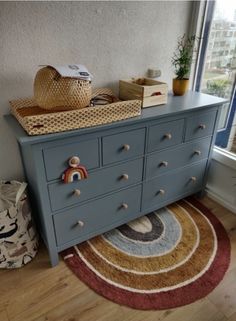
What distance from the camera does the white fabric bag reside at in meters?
1.35

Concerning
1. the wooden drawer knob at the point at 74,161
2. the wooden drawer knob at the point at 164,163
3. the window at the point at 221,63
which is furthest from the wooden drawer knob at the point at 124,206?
the window at the point at 221,63

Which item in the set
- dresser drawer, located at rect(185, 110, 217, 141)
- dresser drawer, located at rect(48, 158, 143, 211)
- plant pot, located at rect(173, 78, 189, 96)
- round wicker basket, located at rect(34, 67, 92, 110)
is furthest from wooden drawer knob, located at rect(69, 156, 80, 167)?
plant pot, located at rect(173, 78, 189, 96)

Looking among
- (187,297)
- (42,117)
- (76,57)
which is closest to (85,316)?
(187,297)

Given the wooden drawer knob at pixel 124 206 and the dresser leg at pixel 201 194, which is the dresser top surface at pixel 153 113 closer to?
the wooden drawer knob at pixel 124 206

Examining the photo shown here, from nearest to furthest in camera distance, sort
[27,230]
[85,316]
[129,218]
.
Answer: [85,316], [27,230], [129,218]

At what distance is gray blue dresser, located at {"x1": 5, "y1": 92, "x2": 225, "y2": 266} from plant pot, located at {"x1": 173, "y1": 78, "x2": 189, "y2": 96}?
0.06 m

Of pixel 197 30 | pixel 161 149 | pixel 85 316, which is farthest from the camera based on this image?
pixel 197 30

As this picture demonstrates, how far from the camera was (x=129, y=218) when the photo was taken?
169 centimetres

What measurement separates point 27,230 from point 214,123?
146 centimetres

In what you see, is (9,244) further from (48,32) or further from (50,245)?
(48,32)

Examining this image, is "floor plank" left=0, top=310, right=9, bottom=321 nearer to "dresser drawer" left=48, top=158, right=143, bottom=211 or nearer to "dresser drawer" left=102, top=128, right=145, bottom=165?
"dresser drawer" left=48, top=158, right=143, bottom=211

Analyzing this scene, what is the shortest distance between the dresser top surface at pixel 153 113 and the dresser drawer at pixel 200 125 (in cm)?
8

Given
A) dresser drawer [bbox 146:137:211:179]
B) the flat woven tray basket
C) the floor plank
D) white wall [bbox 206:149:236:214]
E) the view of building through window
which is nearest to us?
the flat woven tray basket

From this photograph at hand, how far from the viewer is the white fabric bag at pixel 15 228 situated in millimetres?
1349
